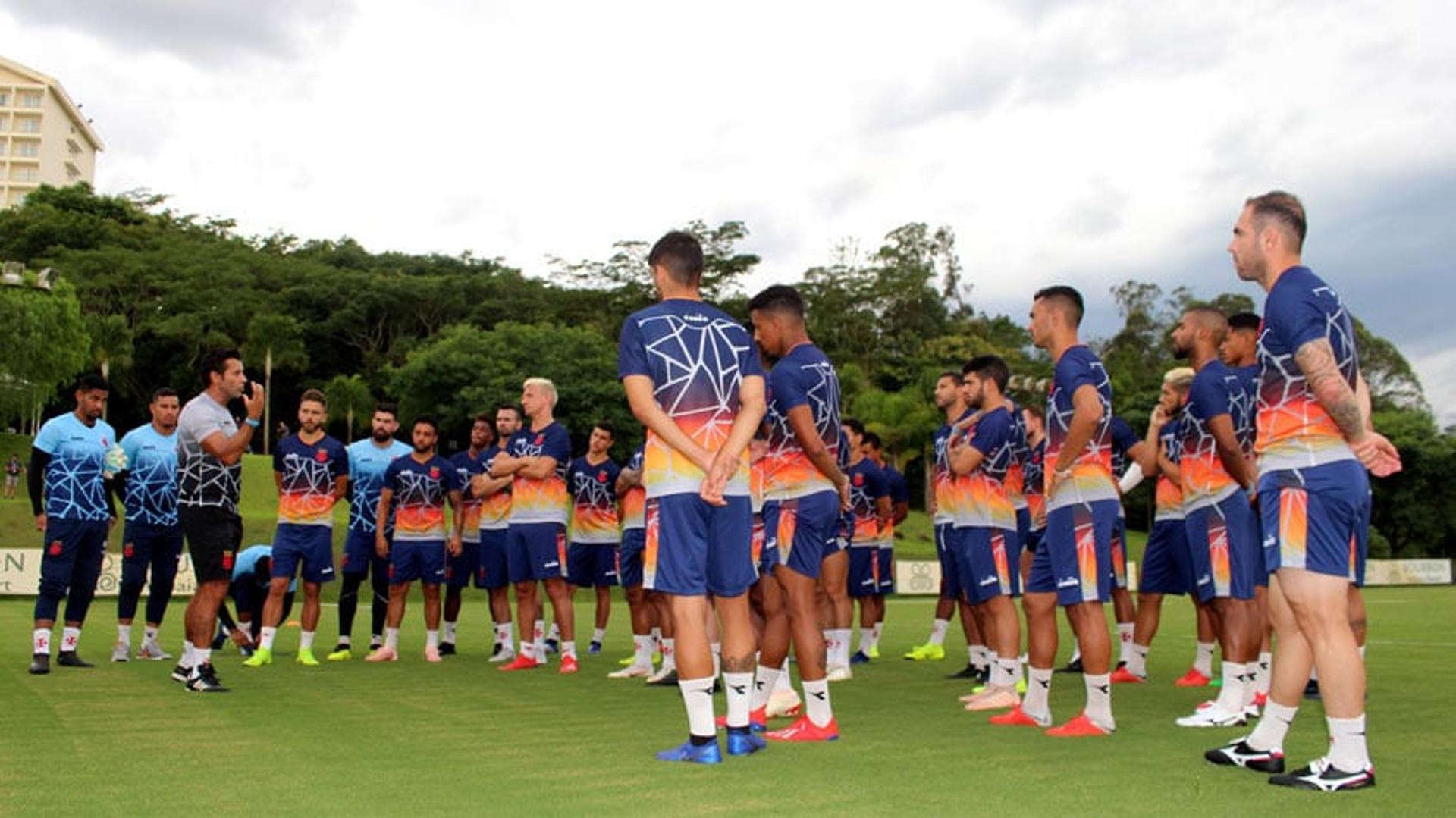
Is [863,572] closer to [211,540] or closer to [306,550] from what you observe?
[306,550]

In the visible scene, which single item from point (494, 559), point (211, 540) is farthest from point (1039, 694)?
point (494, 559)

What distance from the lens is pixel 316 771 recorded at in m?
4.95

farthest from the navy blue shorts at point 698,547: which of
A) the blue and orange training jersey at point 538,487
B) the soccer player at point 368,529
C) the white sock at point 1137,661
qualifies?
the soccer player at point 368,529

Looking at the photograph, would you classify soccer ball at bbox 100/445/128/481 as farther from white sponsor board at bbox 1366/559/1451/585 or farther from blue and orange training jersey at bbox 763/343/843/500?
white sponsor board at bbox 1366/559/1451/585

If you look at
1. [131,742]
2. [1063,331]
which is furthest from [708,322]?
[131,742]

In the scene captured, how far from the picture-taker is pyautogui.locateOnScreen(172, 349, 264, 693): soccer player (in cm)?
803

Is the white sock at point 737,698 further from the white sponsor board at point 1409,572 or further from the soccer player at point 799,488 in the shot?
the white sponsor board at point 1409,572

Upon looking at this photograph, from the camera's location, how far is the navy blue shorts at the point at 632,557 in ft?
36.7

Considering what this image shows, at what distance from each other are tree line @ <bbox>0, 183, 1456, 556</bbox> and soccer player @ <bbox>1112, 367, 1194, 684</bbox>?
133 feet

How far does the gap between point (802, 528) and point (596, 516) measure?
598 centimetres

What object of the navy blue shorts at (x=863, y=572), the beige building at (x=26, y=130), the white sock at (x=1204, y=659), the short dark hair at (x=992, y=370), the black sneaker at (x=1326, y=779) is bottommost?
the black sneaker at (x=1326, y=779)

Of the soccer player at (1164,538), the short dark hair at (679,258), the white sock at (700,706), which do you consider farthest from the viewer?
the soccer player at (1164,538)

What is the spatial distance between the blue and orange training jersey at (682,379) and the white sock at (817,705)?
3.99ft

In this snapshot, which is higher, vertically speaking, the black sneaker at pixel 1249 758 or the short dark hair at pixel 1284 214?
the short dark hair at pixel 1284 214
